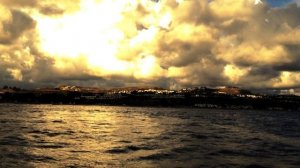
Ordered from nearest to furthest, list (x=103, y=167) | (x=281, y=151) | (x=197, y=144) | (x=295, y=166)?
(x=103, y=167) → (x=295, y=166) → (x=281, y=151) → (x=197, y=144)

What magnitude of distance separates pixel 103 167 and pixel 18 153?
14462mm

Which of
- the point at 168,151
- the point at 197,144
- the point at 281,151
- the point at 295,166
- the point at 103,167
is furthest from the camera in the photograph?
the point at 197,144

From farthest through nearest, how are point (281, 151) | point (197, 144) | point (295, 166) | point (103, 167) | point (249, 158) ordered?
point (197, 144), point (281, 151), point (249, 158), point (295, 166), point (103, 167)

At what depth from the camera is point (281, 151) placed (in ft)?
228

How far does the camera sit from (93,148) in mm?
63781

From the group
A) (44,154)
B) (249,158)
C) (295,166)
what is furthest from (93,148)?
(295,166)

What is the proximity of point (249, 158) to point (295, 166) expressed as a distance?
7.08 m

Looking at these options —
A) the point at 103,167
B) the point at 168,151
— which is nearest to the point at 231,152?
the point at 168,151

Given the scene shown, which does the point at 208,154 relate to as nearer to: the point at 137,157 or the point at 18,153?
the point at 137,157

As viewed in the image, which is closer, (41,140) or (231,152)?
(231,152)

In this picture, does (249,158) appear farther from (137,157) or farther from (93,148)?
(93,148)

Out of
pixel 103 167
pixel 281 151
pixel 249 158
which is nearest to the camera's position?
pixel 103 167

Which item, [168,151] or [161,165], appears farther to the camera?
[168,151]

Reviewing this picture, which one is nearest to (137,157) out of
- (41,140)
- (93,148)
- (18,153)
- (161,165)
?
(161,165)
